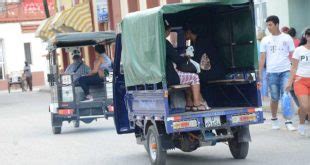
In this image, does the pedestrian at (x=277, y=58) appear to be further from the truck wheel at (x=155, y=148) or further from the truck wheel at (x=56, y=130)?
the truck wheel at (x=56, y=130)

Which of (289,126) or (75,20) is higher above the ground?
(75,20)

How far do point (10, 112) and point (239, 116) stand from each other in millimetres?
19494

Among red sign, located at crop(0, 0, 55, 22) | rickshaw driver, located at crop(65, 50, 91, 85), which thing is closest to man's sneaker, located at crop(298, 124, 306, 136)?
rickshaw driver, located at crop(65, 50, 91, 85)

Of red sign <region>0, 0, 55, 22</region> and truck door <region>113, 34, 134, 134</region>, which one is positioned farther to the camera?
red sign <region>0, 0, 55, 22</region>

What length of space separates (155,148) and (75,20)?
1182 inches

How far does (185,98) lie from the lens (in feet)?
39.2

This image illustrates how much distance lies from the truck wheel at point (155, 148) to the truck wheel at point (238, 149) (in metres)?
1.13

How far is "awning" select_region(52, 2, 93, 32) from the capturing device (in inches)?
1593

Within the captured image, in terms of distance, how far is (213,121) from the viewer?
448 inches

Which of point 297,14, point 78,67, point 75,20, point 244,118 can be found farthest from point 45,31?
point 244,118

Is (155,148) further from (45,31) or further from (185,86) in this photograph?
(45,31)

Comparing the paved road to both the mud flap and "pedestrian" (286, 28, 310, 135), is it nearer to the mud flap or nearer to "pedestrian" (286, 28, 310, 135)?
the mud flap

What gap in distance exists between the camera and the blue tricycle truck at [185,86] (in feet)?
37.1

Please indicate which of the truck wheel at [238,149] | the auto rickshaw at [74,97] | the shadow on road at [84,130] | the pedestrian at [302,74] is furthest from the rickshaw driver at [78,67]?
the truck wheel at [238,149]
